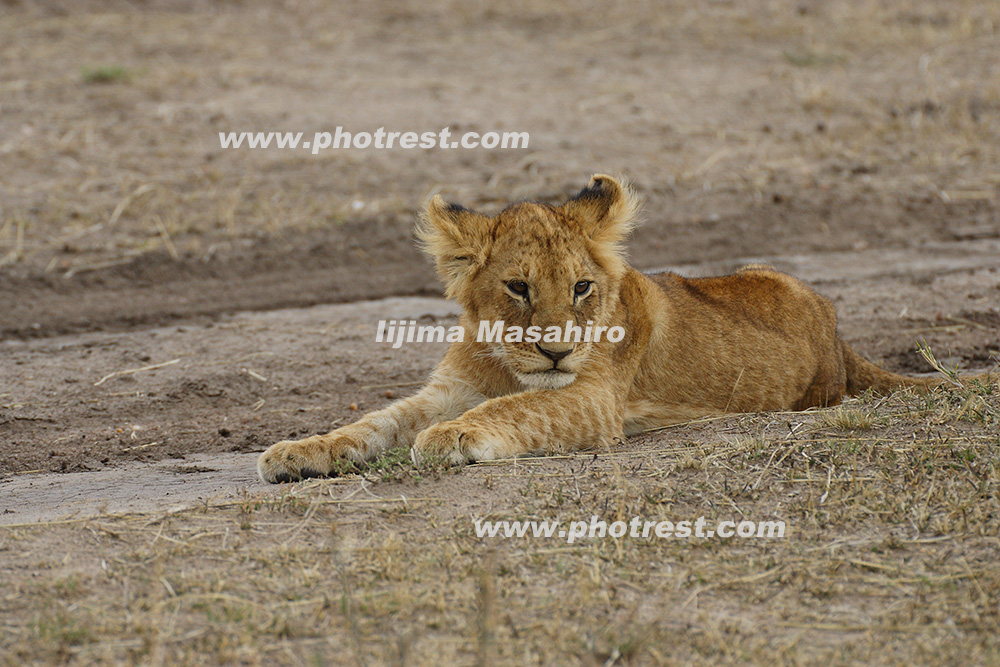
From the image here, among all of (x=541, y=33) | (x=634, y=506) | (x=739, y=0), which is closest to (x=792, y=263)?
(x=634, y=506)

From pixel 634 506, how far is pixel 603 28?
1247 centimetres

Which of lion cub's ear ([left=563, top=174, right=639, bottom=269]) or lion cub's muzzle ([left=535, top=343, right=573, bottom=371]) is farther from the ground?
lion cub's ear ([left=563, top=174, right=639, bottom=269])

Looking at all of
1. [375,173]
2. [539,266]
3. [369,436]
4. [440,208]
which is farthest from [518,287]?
[375,173]

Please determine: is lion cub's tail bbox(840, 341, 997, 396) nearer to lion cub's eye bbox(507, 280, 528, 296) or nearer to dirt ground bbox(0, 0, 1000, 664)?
dirt ground bbox(0, 0, 1000, 664)

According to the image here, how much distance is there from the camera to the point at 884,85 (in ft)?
43.3

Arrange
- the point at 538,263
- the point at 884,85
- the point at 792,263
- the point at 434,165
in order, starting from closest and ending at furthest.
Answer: the point at 538,263 → the point at 792,263 → the point at 434,165 → the point at 884,85

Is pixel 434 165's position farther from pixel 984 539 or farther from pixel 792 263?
pixel 984 539

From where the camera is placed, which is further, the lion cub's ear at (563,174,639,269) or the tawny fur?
the lion cub's ear at (563,174,639,269)

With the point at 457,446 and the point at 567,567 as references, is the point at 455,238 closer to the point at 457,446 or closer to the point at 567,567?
the point at 457,446

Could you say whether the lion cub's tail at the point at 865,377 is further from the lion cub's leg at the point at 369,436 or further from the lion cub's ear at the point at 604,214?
the lion cub's leg at the point at 369,436

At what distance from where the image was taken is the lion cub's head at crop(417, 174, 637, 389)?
5066 millimetres

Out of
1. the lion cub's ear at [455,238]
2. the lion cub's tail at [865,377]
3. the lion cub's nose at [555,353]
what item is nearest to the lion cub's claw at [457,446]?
the lion cub's nose at [555,353]

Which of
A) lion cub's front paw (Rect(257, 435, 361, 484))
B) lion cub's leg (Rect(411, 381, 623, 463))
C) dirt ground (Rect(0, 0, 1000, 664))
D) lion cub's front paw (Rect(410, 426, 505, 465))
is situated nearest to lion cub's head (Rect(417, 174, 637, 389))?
lion cub's leg (Rect(411, 381, 623, 463))

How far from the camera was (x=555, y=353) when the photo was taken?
501 cm
